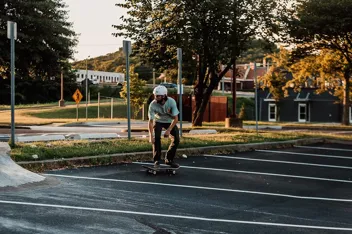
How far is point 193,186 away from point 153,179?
2.74 feet

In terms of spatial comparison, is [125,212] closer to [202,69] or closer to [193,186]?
[193,186]

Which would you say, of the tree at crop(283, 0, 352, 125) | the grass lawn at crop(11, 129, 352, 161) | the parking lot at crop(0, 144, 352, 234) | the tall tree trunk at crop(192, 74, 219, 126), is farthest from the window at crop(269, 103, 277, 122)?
the parking lot at crop(0, 144, 352, 234)

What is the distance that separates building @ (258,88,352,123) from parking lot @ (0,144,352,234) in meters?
47.9

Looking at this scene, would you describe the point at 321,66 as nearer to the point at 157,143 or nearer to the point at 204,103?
the point at 204,103

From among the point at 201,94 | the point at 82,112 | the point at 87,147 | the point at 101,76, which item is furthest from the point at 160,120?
the point at 101,76

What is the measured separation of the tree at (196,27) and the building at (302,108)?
35419mm

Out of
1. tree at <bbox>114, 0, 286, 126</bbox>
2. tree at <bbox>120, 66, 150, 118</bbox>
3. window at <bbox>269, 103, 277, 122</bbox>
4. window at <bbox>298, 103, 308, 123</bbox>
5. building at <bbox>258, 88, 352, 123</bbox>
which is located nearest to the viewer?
tree at <bbox>114, 0, 286, 126</bbox>

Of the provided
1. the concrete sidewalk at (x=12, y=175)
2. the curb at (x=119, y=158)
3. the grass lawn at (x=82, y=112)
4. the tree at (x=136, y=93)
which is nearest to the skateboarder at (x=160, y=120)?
the curb at (x=119, y=158)

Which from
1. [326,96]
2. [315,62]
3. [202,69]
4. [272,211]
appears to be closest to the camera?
[272,211]

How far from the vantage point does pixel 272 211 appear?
7.16 m

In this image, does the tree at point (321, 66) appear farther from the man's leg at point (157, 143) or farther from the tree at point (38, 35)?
the man's leg at point (157, 143)

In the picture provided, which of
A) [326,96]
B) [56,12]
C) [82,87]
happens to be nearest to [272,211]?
[56,12]

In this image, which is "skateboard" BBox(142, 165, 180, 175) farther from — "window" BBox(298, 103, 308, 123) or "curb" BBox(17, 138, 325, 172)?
"window" BBox(298, 103, 308, 123)

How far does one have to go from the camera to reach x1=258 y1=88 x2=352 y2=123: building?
57.6 m
